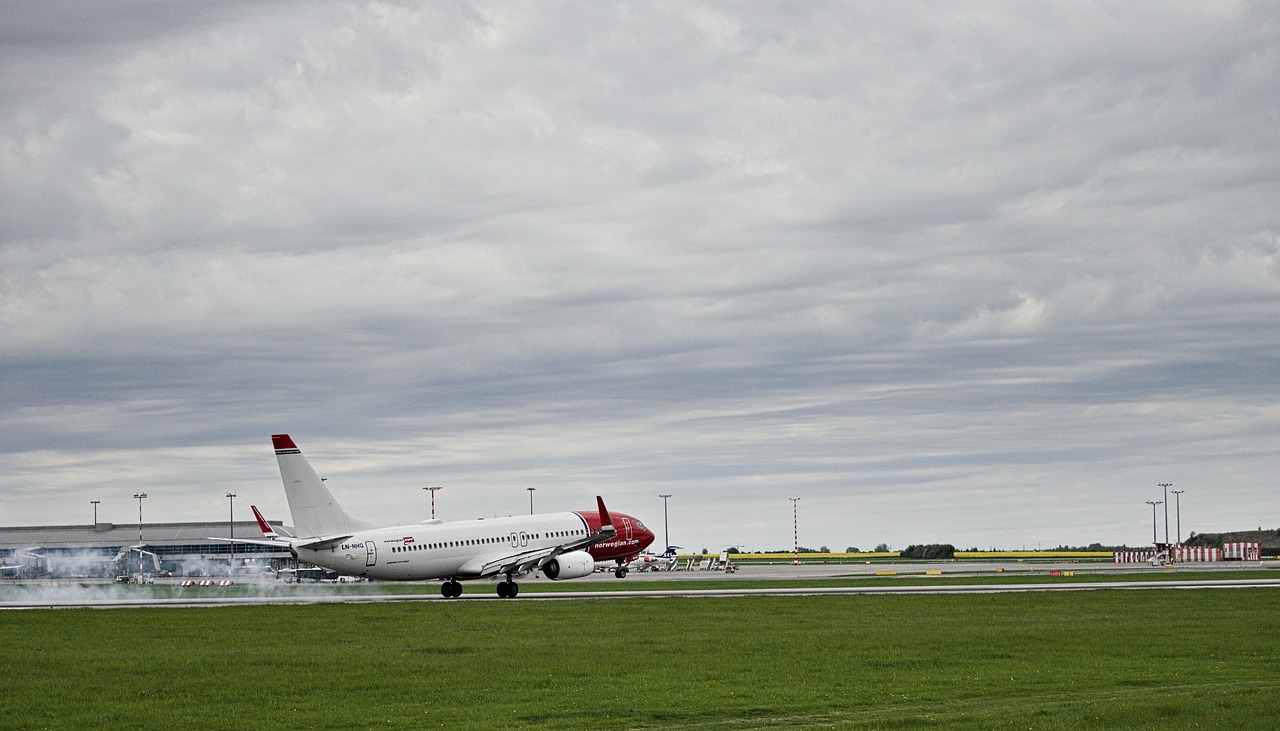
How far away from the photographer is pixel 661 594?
241ft

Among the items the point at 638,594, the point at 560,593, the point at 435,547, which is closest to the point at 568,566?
the point at 560,593

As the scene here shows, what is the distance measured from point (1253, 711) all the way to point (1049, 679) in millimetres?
7009

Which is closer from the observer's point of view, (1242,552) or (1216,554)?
(1242,552)

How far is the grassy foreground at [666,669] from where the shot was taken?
26031mm

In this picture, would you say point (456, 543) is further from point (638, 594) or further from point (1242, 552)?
point (1242, 552)

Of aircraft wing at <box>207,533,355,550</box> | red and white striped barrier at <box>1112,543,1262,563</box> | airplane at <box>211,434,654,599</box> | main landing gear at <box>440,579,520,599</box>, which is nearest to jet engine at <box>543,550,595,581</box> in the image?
airplane at <box>211,434,654,599</box>

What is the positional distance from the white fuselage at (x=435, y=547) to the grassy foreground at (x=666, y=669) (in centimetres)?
1673

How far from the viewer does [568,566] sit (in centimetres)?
8062

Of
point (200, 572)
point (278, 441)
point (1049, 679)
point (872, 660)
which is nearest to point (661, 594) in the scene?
point (278, 441)

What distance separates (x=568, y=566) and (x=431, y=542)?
29.0 ft

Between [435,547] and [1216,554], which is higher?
[435,547]

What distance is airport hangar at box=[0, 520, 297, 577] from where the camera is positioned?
159 meters

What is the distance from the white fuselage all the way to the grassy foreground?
16.7 m

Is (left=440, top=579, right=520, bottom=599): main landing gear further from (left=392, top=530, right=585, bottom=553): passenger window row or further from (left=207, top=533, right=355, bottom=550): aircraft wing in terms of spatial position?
(left=207, top=533, right=355, bottom=550): aircraft wing
